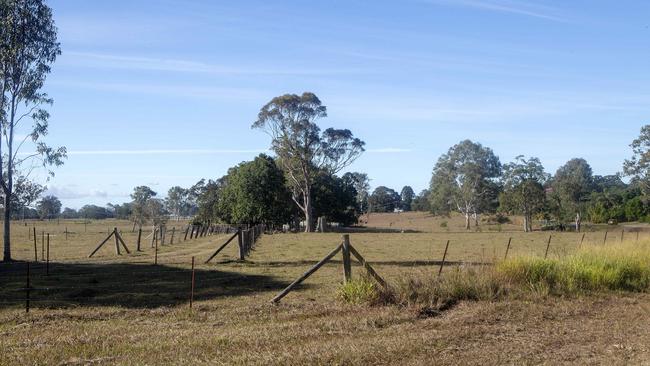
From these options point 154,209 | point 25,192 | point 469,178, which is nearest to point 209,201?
point 154,209

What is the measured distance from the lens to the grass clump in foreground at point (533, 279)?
12.2 metres

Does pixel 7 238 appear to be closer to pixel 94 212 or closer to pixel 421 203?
pixel 421 203

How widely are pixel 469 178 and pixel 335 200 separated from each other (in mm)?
20525

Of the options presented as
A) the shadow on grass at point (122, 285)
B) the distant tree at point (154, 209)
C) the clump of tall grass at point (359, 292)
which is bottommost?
the shadow on grass at point (122, 285)

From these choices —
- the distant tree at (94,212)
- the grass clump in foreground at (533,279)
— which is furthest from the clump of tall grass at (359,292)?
the distant tree at (94,212)

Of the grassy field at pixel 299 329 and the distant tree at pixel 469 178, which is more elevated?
the distant tree at pixel 469 178

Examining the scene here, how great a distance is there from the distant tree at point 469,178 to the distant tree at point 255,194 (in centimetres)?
3016

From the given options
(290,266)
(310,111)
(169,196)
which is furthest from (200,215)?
(290,266)

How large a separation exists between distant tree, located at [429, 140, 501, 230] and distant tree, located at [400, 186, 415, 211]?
6821cm

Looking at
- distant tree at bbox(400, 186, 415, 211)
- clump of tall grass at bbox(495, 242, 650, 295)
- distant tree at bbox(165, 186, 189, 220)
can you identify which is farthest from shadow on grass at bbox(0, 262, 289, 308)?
distant tree at bbox(400, 186, 415, 211)

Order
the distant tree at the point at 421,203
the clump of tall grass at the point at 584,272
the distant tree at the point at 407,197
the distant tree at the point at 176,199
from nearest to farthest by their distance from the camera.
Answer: the clump of tall grass at the point at 584,272 → the distant tree at the point at 176,199 → the distant tree at the point at 421,203 → the distant tree at the point at 407,197

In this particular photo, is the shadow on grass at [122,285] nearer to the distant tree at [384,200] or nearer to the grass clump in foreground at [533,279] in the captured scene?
the grass clump in foreground at [533,279]

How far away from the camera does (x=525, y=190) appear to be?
270ft

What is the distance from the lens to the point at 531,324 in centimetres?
1041
